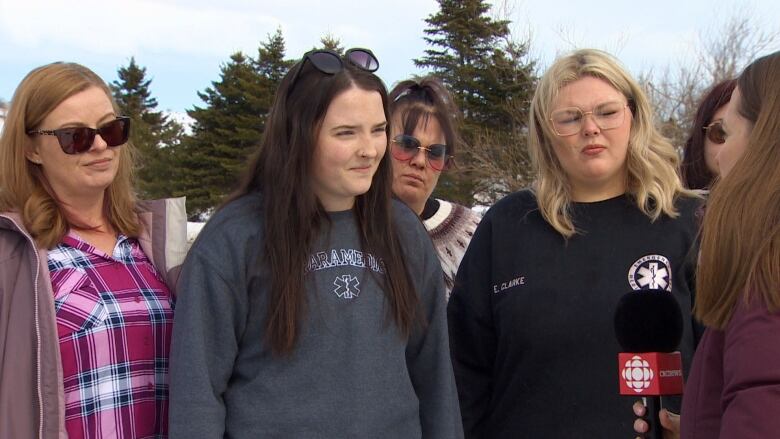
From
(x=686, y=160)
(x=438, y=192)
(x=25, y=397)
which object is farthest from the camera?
(x=438, y=192)

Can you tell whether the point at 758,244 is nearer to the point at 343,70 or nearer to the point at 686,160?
the point at 343,70

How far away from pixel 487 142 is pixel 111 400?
24090 mm

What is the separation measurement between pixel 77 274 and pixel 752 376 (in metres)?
2.27

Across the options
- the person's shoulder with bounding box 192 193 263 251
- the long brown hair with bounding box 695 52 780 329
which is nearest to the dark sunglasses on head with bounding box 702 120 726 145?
the long brown hair with bounding box 695 52 780 329

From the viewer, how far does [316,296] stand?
266 cm

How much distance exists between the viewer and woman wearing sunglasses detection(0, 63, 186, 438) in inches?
101

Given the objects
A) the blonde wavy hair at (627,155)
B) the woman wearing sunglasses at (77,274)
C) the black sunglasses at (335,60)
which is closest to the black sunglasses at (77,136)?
the woman wearing sunglasses at (77,274)

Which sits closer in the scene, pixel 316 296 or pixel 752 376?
pixel 752 376

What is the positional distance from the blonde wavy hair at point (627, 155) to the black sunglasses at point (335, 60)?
2.92 ft

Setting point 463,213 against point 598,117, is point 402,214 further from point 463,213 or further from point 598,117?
point 463,213

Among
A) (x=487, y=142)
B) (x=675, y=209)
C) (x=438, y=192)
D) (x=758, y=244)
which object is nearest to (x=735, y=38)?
(x=487, y=142)

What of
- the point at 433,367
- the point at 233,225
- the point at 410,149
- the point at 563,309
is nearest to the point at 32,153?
the point at 233,225

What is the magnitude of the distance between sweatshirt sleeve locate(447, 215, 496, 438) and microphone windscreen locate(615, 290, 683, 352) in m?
A: 0.97

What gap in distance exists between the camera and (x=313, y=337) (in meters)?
2.61
